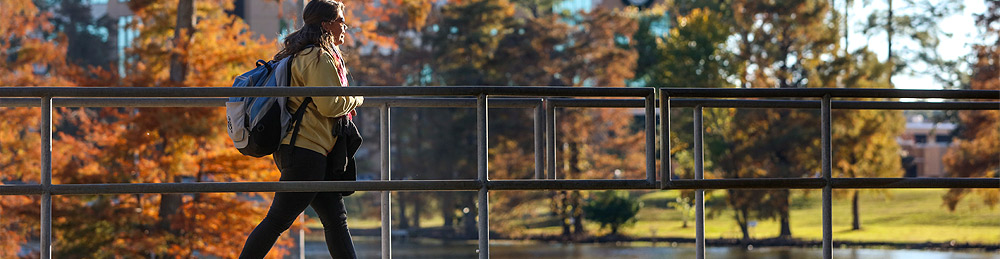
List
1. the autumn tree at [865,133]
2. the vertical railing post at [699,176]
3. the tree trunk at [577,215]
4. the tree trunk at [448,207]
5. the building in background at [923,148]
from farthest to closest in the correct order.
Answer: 1. the building in background at [923,148]
2. the tree trunk at [448,207]
3. the tree trunk at [577,215]
4. the autumn tree at [865,133]
5. the vertical railing post at [699,176]

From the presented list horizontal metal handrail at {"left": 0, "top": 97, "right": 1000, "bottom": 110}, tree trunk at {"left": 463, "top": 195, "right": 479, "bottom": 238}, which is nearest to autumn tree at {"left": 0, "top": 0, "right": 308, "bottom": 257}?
horizontal metal handrail at {"left": 0, "top": 97, "right": 1000, "bottom": 110}

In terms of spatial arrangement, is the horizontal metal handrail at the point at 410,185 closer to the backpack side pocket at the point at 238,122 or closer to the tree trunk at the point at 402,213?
the backpack side pocket at the point at 238,122

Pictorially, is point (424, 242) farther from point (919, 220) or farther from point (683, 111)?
point (919, 220)

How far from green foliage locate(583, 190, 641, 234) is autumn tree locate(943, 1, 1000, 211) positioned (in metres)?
12.5

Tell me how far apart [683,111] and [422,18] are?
53.8 ft

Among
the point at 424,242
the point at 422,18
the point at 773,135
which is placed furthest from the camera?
the point at 424,242

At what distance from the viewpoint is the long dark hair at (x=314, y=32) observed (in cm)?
387

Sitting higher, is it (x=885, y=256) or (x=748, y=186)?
(x=748, y=186)

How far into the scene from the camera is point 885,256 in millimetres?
35719

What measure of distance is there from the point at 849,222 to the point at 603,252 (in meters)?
12.2

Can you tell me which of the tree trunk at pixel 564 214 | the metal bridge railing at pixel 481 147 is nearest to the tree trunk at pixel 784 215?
the tree trunk at pixel 564 214

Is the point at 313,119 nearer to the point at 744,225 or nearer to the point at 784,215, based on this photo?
the point at 784,215

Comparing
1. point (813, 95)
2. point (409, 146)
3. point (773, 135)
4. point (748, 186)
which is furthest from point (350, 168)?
point (409, 146)

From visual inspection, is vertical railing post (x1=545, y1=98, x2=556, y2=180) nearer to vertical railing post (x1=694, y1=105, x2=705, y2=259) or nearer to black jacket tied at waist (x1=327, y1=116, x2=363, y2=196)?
vertical railing post (x1=694, y1=105, x2=705, y2=259)
